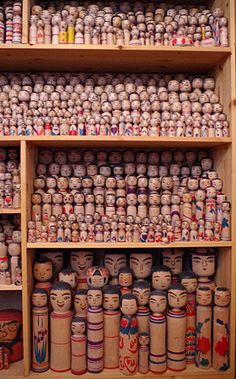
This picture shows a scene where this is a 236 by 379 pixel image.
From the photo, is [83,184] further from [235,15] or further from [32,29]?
[235,15]

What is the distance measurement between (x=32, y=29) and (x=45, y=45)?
118mm

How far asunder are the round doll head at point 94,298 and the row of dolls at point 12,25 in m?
1.03

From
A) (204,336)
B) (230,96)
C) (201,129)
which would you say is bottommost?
(204,336)

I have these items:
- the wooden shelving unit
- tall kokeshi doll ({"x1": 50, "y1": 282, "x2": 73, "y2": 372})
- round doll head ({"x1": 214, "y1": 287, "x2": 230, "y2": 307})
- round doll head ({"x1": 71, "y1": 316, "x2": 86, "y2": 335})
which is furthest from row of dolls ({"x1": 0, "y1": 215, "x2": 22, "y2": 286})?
round doll head ({"x1": 214, "y1": 287, "x2": 230, "y2": 307})

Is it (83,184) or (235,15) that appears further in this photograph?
(83,184)

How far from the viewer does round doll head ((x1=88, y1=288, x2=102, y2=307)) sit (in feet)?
5.17

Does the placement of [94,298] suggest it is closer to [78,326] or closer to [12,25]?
[78,326]

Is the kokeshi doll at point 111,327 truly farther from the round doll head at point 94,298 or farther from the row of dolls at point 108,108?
the row of dolls at point 108,108

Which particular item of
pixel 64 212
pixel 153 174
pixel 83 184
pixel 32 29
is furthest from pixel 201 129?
pixel 32 29

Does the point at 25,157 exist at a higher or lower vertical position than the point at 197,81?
lower

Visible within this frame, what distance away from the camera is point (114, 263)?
1709 millimetres

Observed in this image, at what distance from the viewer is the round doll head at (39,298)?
5.24 feet

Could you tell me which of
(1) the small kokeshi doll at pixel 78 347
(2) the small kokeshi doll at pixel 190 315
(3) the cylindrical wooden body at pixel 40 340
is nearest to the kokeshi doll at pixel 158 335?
(2) the small kokeshi doll at pixel 190 315

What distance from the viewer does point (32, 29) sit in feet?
5.16
